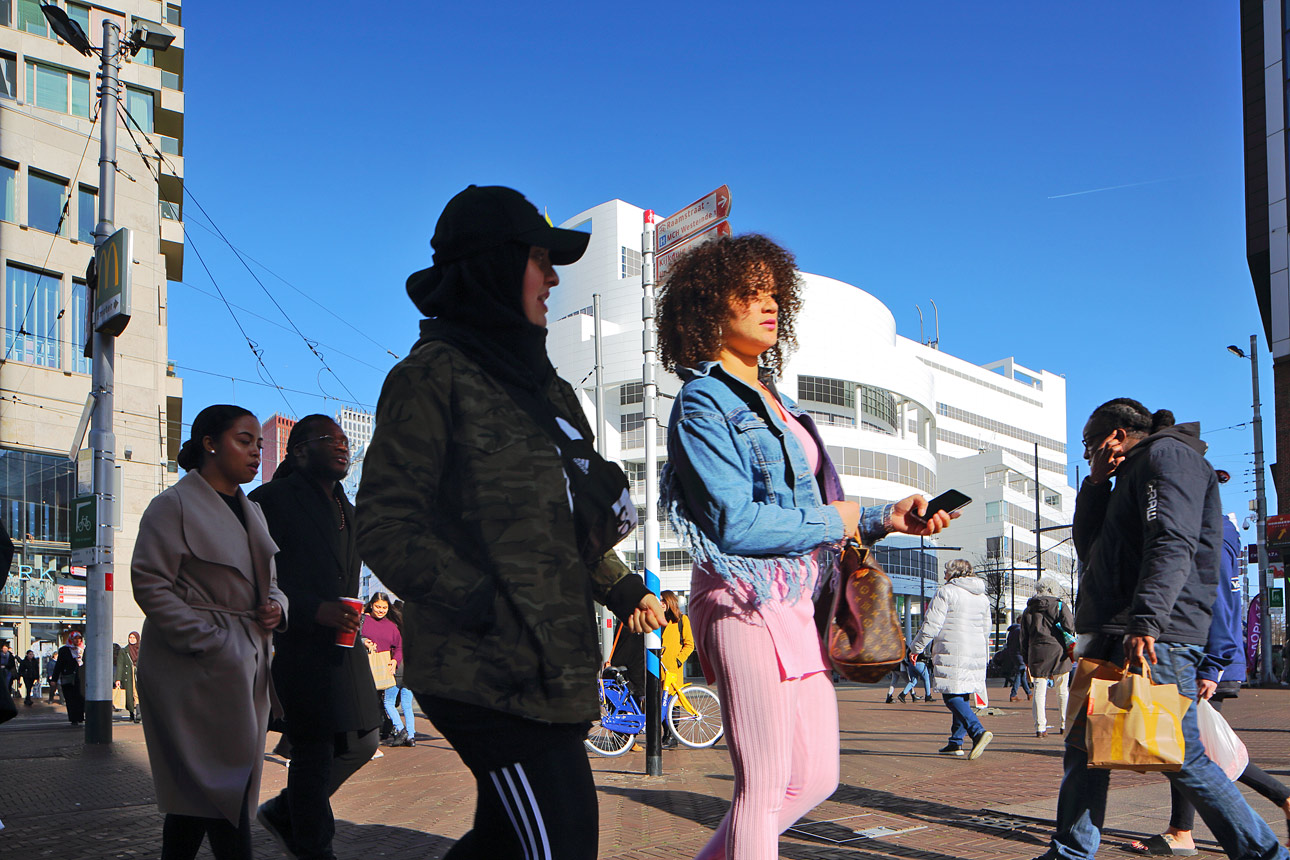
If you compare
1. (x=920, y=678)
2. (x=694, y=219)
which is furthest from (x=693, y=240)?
(x=920, y=678)

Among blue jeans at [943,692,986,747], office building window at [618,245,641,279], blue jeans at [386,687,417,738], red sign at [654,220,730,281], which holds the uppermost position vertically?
office building window at [618,245,641,279]

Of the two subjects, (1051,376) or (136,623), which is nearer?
(136,623)

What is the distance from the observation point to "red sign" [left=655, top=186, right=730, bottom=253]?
8.77 m

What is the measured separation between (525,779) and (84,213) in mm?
35057

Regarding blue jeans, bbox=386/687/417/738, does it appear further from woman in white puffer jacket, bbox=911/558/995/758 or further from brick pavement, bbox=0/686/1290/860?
woman in white puffer jacket, bbox=911/558/995/758

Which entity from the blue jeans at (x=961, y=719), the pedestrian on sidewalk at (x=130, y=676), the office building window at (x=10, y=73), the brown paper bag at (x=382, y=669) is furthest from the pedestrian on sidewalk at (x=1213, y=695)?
the office building window at (x=10, y=73)

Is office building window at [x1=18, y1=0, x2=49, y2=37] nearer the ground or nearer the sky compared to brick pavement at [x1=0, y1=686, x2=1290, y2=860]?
nearer the sky

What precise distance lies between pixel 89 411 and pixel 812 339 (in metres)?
52.7

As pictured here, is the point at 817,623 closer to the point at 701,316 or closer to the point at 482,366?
the point at 701,316

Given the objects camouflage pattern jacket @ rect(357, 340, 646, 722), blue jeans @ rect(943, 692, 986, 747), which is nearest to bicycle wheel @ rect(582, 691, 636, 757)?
blue jeans @ rect(943, 692, 986, 747)

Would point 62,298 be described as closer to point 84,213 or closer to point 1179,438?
point 84,213

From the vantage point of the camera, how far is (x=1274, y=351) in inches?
1232

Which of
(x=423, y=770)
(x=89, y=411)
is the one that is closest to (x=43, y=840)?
(x=423, y=770)

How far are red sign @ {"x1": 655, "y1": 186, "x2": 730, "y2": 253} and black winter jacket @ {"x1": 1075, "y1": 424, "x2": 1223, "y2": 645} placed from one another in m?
5.05
